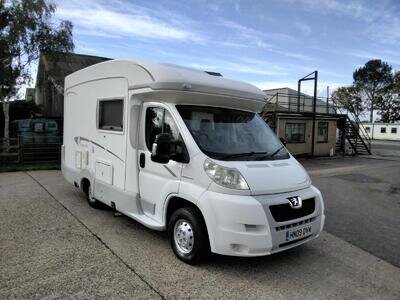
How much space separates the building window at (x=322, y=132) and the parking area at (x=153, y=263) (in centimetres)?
1821

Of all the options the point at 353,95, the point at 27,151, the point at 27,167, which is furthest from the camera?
the point at 353,95

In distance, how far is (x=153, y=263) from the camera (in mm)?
4898

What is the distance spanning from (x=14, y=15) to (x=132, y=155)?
14295 mm

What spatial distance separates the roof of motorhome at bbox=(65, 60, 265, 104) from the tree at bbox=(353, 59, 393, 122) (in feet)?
252

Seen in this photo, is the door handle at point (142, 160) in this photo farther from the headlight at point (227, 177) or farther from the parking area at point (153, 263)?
the headlight at point (227, 177)

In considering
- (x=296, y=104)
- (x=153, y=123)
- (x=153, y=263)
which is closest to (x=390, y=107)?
(x=296, y=104)

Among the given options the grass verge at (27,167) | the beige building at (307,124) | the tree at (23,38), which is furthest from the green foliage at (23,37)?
the beige building at (307,124)

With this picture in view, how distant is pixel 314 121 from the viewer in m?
24.4

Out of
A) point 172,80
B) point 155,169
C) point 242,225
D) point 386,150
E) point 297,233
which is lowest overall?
point 386,150

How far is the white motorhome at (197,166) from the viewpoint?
450cm

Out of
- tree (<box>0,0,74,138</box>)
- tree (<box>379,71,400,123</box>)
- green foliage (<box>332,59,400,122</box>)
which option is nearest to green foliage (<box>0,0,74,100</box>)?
tree (<box>0,0,74,138</box>)

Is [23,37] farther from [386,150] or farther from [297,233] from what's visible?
[386,150]

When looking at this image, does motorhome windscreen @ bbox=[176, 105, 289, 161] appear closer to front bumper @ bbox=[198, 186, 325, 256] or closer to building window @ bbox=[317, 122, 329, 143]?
front bumper @ bbox=[198, 186, 325, 256]

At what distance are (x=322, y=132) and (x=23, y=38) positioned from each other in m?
18.6
